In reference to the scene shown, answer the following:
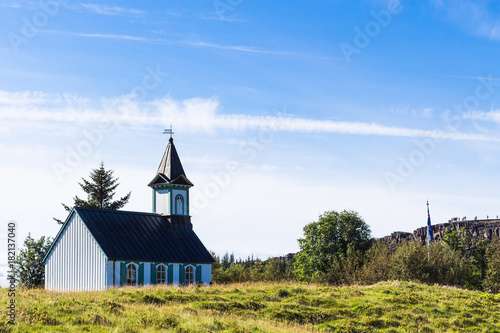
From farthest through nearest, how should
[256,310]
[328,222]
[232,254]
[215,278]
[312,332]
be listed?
[232,254], [215,278], [328,222], [256,310], [312,332]

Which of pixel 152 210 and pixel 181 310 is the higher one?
pixel 152 210

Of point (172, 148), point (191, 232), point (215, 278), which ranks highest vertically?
point (172, 148)

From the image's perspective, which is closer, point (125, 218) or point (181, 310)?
point (181, 310)

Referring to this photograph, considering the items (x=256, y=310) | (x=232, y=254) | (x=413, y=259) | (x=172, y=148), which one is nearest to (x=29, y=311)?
(x=256, y=310)

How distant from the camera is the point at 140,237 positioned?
4628 centimetres

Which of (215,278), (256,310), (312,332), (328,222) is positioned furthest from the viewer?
(215,278)

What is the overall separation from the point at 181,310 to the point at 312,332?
6.05m

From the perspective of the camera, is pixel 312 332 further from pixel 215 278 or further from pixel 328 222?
pixel 215 278

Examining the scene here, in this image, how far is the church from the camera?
42531mm

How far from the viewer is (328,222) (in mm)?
62938

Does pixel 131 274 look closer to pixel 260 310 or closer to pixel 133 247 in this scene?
pixel 133 247

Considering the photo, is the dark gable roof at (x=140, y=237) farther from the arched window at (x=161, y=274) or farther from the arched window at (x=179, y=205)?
the arched window at (x=179, y=205)

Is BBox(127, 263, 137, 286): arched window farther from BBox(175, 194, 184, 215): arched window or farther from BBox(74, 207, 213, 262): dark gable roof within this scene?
BBox(175, 194, 184, 215): arched window

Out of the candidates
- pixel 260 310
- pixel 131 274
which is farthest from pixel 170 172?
pixel 260 310
